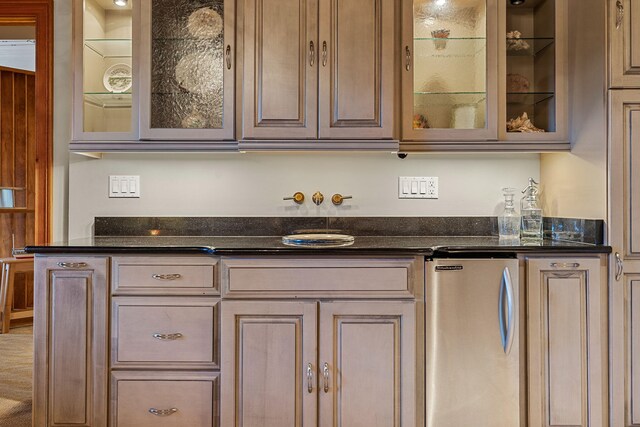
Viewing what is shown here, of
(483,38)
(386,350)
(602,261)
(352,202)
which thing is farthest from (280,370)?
(483,38)

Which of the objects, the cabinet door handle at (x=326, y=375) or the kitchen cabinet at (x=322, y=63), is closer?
the cabinet door handle at (x=326, y=375)

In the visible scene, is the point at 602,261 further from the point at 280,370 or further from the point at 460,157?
the point at 280,370

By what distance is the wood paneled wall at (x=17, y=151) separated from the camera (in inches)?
160

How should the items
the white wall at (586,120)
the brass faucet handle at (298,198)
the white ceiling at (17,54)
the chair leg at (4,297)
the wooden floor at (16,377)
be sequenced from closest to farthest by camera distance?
1. the white wall at (586,120)
2. the wooden floor at (16,377)
3. the brass faucet handle at (298,198)
4. the chair leg at (4,297)
5. the white ceiling at (17,54)

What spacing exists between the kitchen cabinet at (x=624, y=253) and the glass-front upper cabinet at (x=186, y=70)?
5.47ft

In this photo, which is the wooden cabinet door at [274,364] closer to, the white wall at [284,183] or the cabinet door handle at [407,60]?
Result: the white wall at [284,183]

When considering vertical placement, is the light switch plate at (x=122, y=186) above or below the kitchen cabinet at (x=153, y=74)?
below

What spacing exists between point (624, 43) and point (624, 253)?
874 mm

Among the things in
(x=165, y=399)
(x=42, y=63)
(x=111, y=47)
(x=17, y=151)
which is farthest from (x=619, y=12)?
(x=17, y=151)

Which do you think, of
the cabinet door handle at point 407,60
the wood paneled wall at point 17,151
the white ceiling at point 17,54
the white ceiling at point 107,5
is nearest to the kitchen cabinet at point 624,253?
the cabinet door handle at point 407,60

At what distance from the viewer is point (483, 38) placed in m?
2.12

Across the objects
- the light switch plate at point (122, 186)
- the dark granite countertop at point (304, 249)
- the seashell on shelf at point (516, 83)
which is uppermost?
the seashell on shelf at point (516, 83)

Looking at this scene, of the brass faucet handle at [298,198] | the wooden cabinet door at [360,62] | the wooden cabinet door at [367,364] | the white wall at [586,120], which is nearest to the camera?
the wooden cabinet door at [367,364]

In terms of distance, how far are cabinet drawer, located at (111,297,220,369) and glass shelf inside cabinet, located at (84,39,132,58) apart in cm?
119
